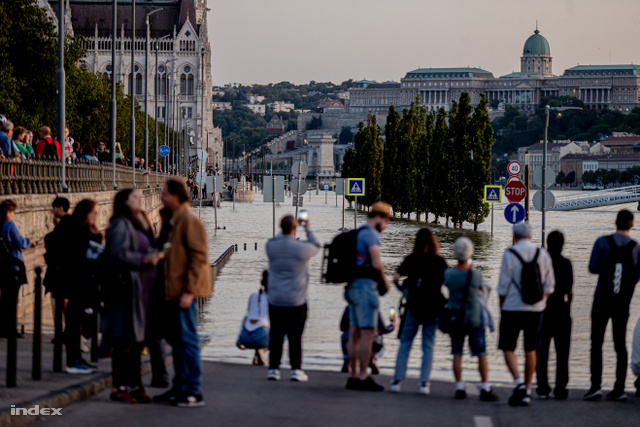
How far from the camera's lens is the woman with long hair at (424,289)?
13180mm

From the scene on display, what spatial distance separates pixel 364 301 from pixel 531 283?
174 cm

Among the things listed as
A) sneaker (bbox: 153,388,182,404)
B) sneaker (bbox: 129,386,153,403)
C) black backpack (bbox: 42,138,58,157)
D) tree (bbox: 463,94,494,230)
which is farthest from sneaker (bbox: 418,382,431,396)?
tree (bbox: 463,94,494,230)

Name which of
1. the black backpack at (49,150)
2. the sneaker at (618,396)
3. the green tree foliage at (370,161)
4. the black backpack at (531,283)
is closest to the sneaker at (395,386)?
the black backpack at (531,283)

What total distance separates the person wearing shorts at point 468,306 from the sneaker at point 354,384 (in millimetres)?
1033

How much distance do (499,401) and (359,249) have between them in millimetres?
2146

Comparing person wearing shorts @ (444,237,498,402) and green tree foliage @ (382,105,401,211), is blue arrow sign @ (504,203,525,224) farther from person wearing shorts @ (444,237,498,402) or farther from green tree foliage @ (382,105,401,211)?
green tree foliage @ (382,105,401,211)

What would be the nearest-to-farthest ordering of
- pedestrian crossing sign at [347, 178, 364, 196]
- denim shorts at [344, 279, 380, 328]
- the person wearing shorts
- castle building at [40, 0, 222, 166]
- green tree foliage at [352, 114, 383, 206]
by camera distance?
1. the person wearing shorts
2. denim shorts at [344, 279, 380, 328]
3. pedestrian crossing sign at [347, 178, 364, 196]
4. green tree foliage at [352, 114, 383, 206]
5. castle building at [40, 0, 222, 166]

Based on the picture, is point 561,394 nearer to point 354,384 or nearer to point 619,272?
point 619,272

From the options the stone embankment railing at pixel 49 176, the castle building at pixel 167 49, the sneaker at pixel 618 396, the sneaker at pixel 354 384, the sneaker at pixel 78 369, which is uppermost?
the castle building at pixel 167 49

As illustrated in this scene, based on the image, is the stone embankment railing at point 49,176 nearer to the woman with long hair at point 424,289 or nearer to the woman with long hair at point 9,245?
the woman with long hair at point 9,245

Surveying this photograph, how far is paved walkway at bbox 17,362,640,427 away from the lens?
11.4 m

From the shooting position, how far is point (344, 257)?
1319cm

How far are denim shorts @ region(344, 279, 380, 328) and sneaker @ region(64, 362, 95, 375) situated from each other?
2.79 metres

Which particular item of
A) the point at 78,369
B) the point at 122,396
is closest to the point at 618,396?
the point at 122,396
